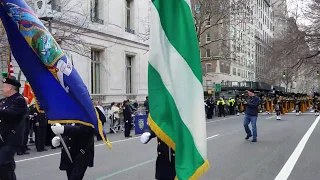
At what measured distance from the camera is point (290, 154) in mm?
11625

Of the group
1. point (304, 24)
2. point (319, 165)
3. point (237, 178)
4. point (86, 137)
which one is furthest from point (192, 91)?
point (304, 24)

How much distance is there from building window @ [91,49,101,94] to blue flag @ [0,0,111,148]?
971 inches

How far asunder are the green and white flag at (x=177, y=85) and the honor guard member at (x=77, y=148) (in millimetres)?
1363

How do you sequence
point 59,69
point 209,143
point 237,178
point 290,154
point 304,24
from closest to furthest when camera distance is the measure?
point 59,69 → point 237,178 → point 290,154 → point 209,143 → point 304,24

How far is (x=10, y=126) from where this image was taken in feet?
19.9

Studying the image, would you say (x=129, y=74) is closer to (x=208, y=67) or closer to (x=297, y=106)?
(x=297, y=106)

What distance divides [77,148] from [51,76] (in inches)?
41.5

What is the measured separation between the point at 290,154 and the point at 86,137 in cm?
776

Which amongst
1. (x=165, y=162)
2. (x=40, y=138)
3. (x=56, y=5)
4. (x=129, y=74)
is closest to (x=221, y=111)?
(x=129, y=74)

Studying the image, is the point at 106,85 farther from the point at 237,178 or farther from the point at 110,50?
the point at 237,178

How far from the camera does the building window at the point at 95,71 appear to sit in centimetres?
3028

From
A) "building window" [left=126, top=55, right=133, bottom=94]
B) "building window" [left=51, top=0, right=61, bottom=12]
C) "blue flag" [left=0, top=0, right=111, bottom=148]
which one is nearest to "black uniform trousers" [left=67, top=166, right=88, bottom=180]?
"blue flag" [left=0, top=0, right=111, bottom=148]

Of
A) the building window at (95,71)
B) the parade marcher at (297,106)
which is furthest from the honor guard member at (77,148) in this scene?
the parade marcher at (297,106)

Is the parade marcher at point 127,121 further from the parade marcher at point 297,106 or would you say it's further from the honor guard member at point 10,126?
the parade marcher at point 297,106
